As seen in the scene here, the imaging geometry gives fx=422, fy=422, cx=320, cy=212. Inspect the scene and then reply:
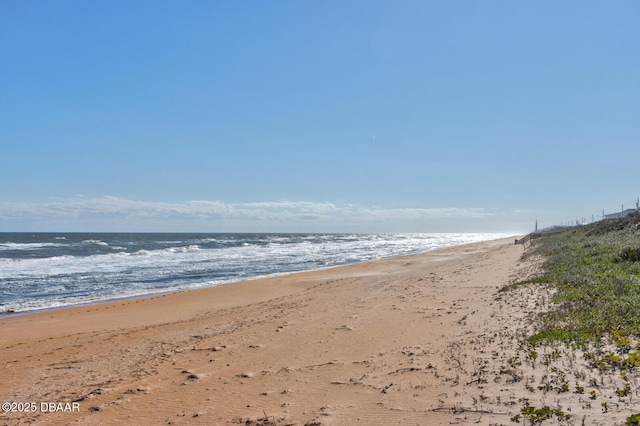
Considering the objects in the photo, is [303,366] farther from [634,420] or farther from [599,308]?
[599,308]

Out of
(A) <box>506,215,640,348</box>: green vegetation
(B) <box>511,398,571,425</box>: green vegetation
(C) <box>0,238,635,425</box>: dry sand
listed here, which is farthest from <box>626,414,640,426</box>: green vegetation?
(A) <box>506,215,640,348</box>: green vegetation

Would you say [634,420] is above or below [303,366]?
above

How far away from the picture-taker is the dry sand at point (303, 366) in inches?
211

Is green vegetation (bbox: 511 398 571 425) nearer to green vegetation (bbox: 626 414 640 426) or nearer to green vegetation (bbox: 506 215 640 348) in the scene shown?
green vegetation (bbox: 626 414 640 426)

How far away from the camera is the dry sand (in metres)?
5.37

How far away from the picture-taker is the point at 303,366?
25.0 feet

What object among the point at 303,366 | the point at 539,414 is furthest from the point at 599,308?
the point at 303,366

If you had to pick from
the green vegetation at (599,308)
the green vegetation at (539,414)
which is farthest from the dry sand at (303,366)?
the green vegetation at (599,308)

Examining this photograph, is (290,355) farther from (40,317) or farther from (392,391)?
(40,317)

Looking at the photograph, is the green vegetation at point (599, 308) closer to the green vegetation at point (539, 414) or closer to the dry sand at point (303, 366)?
the dry sand at point (303, 366)

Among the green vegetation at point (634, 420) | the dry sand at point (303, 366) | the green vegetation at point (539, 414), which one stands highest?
the green vegetation at point (634, 420)

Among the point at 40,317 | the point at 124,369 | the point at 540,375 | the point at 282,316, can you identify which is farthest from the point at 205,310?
the point at 540,375

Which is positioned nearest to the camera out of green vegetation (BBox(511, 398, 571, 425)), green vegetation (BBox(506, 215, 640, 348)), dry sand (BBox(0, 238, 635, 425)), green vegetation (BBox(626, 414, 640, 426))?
green vegetation (BBox(626, 414, 640, 426))

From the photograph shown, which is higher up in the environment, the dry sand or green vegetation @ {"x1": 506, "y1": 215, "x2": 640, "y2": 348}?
green vegetation @ {"x1": 506, "y1": 215, "x2": 640, "y2": 348}
